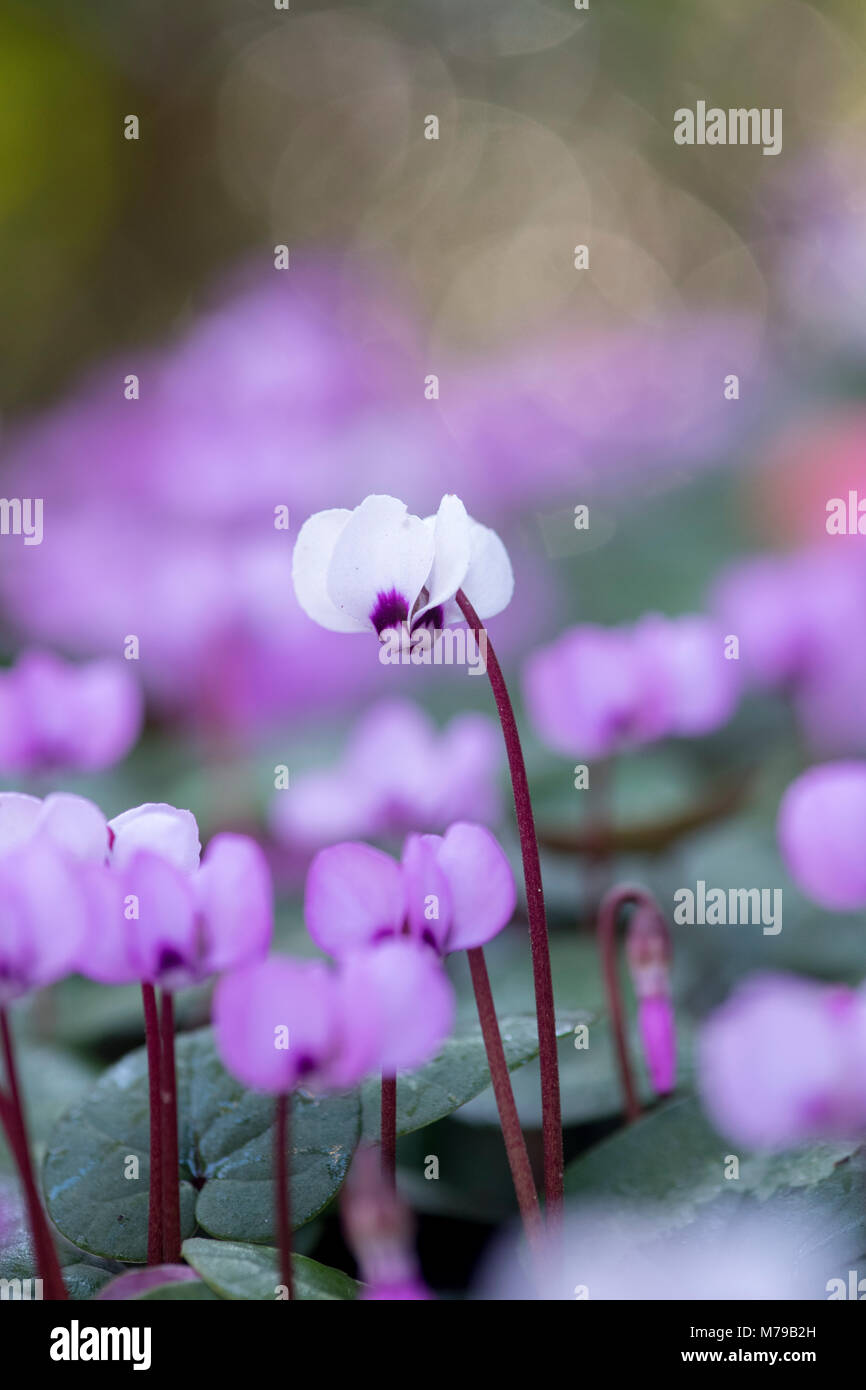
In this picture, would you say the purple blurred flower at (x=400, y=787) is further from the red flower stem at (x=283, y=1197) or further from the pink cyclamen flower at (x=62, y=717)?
the red flower stem at (x=283, y=1197)

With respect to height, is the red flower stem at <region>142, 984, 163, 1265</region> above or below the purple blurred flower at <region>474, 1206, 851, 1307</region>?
above

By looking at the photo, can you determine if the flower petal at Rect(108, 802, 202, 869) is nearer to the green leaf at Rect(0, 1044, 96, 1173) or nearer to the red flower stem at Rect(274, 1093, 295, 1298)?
the red flower stem at Rect(274, 1093, 295, 1298)

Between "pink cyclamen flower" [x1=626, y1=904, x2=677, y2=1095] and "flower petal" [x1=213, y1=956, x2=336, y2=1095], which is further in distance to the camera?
"pink cyclamen flower" [x1=626, y1=904, x2=677, y2=1095]

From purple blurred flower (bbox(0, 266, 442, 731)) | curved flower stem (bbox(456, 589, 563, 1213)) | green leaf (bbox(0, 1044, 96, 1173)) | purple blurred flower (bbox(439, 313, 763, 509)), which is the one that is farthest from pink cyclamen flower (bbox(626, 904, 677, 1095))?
purple blurred flower (bbox(439, 313, 763, 509))

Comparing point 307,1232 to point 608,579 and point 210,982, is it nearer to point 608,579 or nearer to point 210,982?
point 210,982

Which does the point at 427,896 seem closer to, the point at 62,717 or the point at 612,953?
the point at 612,953

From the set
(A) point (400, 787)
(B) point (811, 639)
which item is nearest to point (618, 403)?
(B) point (811, 639)

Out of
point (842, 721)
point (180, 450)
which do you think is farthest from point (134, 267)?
point (842, 721)
